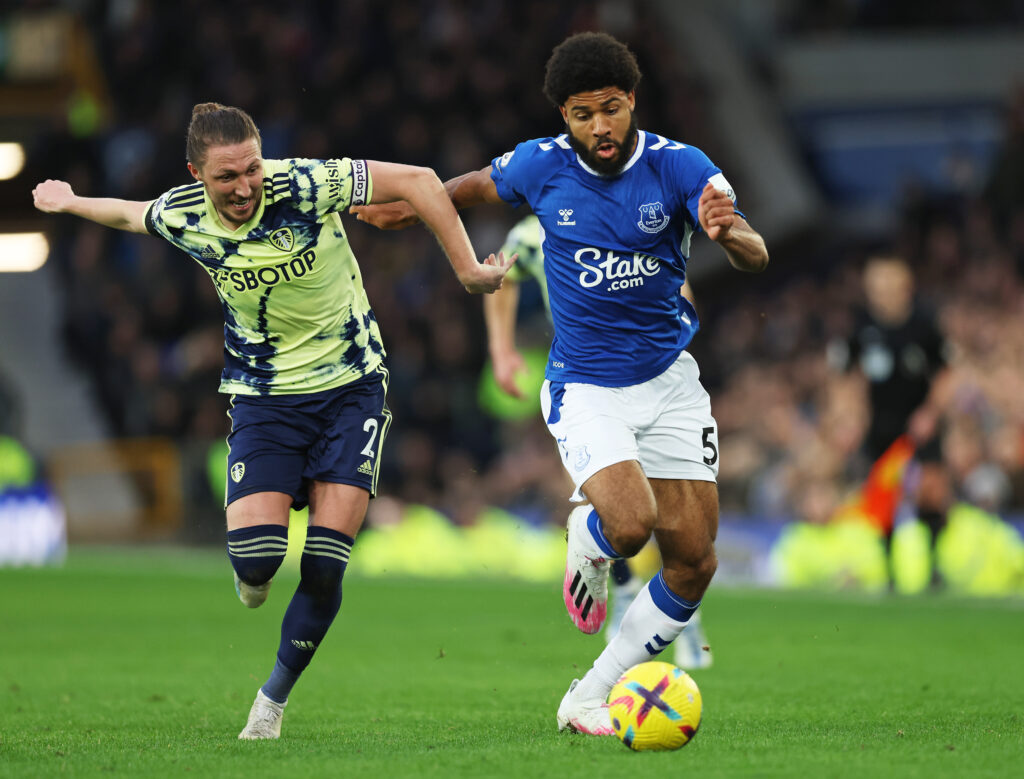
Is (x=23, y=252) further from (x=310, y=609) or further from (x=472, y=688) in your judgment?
(x=310, y=609)

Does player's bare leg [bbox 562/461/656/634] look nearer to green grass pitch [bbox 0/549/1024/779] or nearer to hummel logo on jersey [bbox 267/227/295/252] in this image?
green grass pitch [bbox 0/549/1024/779]

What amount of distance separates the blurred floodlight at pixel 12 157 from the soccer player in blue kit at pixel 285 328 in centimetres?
2029

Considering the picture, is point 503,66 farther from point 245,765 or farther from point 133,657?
point 245,765

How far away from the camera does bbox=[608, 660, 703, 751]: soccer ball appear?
220 inches

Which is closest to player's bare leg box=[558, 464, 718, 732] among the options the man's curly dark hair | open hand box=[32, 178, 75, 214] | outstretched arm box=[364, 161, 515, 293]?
outstretched arm box=[364, 161, 515, 293]

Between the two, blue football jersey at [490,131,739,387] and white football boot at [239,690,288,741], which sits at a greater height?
blue football jersey at [490,131,739,387]

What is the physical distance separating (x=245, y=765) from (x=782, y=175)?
66.2 feet

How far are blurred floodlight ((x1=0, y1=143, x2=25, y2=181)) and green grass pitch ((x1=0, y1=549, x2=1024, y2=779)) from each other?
13.0 m

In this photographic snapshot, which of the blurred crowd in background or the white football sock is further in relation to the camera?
the blurred crowd in background

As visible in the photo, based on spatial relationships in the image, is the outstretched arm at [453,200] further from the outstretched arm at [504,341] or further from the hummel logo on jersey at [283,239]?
the outstretched arm at [504,341]

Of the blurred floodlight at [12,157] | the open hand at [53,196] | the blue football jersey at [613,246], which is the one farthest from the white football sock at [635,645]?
the blurred floodlight at [12,157]

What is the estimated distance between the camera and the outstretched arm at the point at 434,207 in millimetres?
6262

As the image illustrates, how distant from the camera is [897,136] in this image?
25.0 m

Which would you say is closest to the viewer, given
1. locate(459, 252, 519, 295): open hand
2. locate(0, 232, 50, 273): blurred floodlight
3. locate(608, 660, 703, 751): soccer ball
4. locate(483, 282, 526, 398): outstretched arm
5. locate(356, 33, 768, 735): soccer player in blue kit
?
locate(608, 660, 703, 751): soccer ball
